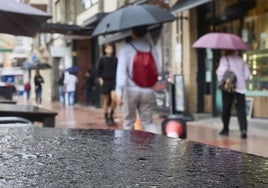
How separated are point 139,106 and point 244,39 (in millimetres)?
5771

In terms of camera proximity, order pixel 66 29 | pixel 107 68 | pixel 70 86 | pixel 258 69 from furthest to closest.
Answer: pixel 70 86, pixel 66 29, pixel 107 68, pixel 258 69

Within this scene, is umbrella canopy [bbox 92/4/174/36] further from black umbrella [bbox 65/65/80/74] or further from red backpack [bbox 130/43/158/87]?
black umbrella [bbox 65/65/80/74]

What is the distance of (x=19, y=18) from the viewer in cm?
636

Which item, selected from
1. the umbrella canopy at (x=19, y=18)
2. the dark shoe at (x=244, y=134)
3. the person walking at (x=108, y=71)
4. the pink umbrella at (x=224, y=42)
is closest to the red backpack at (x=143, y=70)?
the umbrella canopy at (x=19, y=18)

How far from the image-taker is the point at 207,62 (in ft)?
41.8

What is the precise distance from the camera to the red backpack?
19.6 ft

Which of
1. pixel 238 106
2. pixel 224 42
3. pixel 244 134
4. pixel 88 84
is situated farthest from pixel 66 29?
pixel 244 134

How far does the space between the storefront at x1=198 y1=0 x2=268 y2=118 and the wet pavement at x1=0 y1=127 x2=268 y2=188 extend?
28.0 feet

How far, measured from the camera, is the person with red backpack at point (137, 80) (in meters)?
5.97

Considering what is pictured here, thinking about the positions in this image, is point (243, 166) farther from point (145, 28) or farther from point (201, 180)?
point (145, 28)

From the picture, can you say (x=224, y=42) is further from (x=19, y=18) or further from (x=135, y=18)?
(x=19, y=18)

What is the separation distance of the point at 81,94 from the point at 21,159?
23035mm

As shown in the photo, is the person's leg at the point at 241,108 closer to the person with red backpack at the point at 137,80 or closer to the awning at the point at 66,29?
the person with red backpack at the point at 137,80

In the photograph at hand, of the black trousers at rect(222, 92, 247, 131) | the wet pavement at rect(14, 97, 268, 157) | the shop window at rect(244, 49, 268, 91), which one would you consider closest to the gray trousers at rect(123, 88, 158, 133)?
the wet pavement at rect(14, 97, 268, 157)
